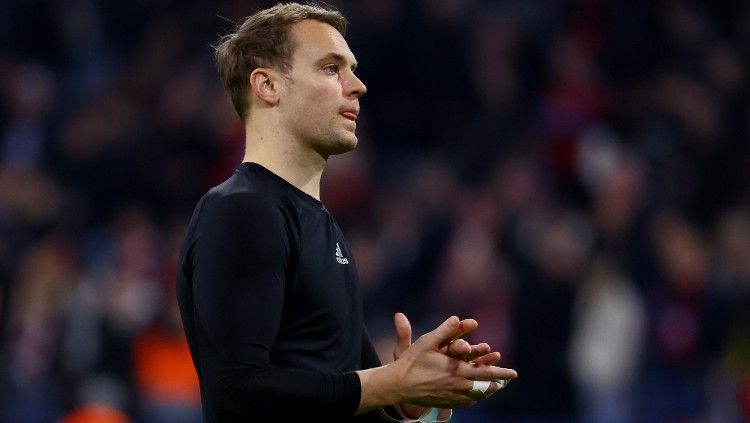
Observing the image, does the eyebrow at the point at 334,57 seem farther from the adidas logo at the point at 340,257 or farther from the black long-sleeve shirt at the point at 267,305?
the adidas logo at the point at 340,257

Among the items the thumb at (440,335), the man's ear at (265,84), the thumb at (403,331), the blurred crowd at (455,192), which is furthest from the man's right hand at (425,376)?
the blurred crowd at (455,192)

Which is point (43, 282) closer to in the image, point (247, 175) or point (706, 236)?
point (706, 236)

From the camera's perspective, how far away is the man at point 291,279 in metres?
2.66

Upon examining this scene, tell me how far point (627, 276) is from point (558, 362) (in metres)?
0.77

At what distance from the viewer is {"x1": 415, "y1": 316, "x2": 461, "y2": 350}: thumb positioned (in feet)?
8.64

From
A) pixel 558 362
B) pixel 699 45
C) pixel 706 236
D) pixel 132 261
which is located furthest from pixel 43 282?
pixel 699 45

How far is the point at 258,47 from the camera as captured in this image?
3012 mm

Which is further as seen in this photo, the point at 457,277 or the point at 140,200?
the point at 140,200

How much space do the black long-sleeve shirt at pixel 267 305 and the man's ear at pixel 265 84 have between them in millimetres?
156

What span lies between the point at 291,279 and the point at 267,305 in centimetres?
13

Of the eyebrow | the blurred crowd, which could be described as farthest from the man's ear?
the blurred crowd

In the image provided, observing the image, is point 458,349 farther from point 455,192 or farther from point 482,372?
point 455,192

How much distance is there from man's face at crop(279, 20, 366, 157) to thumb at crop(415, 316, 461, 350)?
0.53m

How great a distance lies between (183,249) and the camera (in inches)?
112
